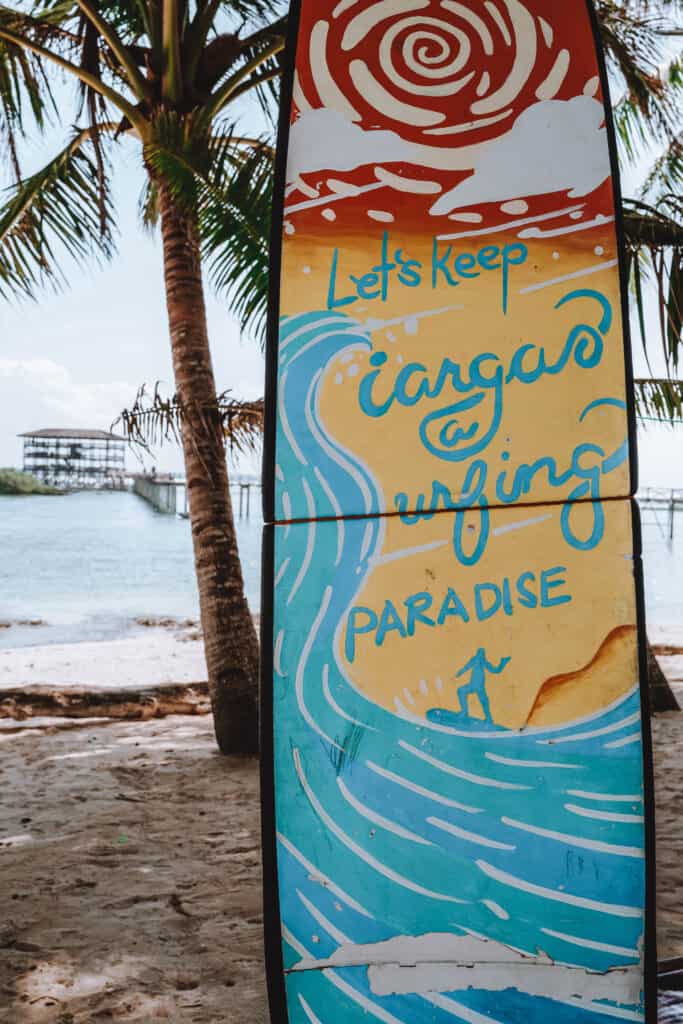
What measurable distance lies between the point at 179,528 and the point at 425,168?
44.8m

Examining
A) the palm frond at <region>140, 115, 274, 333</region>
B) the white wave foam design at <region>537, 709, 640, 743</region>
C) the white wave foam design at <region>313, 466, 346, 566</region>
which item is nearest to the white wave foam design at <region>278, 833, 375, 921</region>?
Answer: the white wave foam design at <region>537, 709, 640, 743</region>

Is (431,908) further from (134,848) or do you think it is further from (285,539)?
(134,848)

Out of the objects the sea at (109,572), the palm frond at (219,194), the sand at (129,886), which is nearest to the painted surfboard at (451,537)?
the sand at (129,886)

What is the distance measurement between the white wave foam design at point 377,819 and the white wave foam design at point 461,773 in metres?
0.15

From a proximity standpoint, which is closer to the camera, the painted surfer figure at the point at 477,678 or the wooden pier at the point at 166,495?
the painted surfer figure at the point at 477,678

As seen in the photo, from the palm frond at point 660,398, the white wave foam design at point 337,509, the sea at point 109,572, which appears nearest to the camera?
the white wave foam design at point 337,509

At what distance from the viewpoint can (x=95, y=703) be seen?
680 centimetres

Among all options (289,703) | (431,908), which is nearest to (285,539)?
(289,703)

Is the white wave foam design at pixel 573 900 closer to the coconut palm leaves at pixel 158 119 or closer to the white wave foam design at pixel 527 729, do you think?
the white wave foam design at pixel 527 729

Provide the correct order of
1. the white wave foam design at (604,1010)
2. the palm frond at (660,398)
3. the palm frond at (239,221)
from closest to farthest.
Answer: the white wave foam design at (604,1010), the palm frond at (239,221), the palm frond at (660,398)

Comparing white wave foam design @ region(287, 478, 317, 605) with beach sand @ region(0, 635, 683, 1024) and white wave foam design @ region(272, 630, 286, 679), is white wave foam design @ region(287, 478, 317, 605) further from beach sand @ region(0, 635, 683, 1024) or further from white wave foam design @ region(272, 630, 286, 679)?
beach sand @ region(0, 635, 683, 1024)

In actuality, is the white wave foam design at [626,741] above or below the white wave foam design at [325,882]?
above

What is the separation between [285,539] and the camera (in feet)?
5.98

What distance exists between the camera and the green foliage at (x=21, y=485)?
216ft
